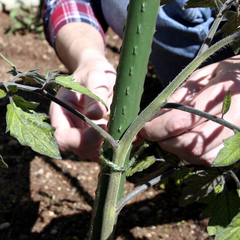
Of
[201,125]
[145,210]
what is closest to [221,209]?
[201,125]

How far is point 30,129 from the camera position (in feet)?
1.43

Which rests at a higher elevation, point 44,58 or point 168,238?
point 168,238

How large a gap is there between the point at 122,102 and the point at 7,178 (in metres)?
1.21

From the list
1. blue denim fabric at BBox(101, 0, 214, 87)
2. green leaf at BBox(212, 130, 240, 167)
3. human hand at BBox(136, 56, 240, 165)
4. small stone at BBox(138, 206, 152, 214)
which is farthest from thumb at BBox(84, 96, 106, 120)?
small stone at BBox(138, 206, 152, 214)

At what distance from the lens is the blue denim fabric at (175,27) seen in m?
1.24

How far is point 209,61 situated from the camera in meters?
1.36

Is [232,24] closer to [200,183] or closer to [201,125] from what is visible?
[201,125]

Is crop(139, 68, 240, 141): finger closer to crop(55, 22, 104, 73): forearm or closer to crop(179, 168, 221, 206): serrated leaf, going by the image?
crop(179, 168, 221, 206): serrated leaf

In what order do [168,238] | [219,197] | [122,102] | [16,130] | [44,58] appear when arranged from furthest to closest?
[44,58], [168,238], [219,197], [122,102], [16,130]

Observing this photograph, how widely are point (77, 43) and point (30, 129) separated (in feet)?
3.02

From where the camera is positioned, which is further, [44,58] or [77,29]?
[44,58]

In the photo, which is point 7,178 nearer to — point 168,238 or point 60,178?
point 60,178

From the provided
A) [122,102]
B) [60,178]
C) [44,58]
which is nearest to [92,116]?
[122,102]

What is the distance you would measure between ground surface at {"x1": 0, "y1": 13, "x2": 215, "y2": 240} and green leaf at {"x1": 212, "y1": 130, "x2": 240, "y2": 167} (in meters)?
0.95
